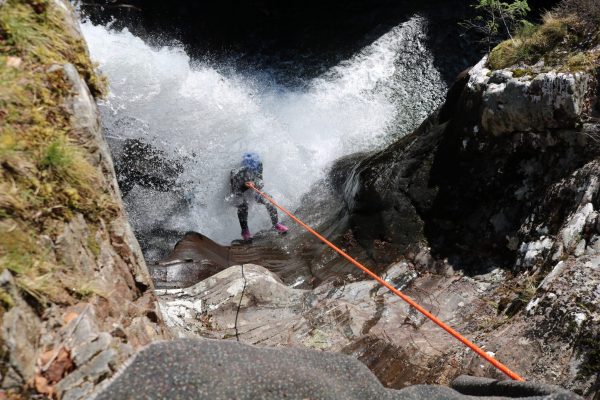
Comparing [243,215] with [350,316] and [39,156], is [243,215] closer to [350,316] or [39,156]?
[350,316]

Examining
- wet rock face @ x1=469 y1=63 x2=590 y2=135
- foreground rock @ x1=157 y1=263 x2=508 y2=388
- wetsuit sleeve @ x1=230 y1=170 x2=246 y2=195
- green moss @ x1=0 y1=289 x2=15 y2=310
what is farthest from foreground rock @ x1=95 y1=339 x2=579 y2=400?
wetsuit sleeve @ x1=230 y1=170 x2=246 y2=195

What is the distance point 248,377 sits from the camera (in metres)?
2.14

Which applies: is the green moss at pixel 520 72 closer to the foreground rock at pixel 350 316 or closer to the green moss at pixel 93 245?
the foreground rock at pixel 350 316

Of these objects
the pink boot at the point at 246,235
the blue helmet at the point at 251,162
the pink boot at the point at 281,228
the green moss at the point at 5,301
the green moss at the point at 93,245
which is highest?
the green moss at the point at 5,301

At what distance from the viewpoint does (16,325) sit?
6.53 feet

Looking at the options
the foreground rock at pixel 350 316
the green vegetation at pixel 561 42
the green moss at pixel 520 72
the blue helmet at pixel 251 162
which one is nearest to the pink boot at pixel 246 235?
the blue helmet at pixel 251 162

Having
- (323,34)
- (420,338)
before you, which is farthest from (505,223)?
(323,34)

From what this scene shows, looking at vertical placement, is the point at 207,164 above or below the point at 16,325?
below

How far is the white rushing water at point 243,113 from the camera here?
406 inches

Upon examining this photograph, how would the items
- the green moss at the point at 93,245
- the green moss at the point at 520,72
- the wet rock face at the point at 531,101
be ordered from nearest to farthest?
the green moss at the point at 93,245 → the wet rock face at the point at 531,101 → the green moss at the point at 520,72

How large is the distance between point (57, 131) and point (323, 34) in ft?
44.4

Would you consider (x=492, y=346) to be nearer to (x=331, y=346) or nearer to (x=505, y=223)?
(x=331, y=346)

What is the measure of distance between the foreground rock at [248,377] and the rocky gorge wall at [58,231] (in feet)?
0.73

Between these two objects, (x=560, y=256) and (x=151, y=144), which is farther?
(x=151, y=144)
